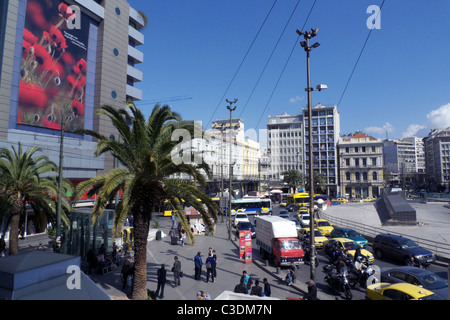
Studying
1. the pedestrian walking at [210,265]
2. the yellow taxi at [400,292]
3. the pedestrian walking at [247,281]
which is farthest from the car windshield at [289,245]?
the yellow taxi at [400,292]

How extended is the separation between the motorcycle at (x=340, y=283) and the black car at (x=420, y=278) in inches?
67.6

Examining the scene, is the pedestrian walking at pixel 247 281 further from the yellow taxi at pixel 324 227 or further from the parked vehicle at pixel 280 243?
the yellow taxi at pixel 324 227

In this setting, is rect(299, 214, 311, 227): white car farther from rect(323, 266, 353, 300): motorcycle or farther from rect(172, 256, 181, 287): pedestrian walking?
rect(172, 256, 181, 287): pedestrian walking

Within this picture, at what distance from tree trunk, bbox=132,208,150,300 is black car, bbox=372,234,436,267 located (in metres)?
14.3

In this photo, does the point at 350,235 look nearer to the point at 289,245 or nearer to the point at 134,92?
the point at 289,245

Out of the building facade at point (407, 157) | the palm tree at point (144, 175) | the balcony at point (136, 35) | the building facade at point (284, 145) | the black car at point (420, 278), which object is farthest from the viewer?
the building facade at point (407, 157)

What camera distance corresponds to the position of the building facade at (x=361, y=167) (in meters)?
78.8

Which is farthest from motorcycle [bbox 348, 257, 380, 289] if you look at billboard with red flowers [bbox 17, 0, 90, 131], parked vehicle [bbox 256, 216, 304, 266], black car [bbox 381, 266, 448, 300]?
billboard with red flowers [bbox 17, 0, 90, 131]

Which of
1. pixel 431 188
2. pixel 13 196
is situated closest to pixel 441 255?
pixel 13 196

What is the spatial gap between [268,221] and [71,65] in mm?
33847

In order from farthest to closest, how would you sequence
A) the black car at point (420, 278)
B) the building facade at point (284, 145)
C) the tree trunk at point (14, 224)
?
the building facade at point (284, 145), the tree trunk at point (14, 224), the black car at point (420, 278)

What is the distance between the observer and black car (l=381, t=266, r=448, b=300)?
1039 cm

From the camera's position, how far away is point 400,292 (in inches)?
367
